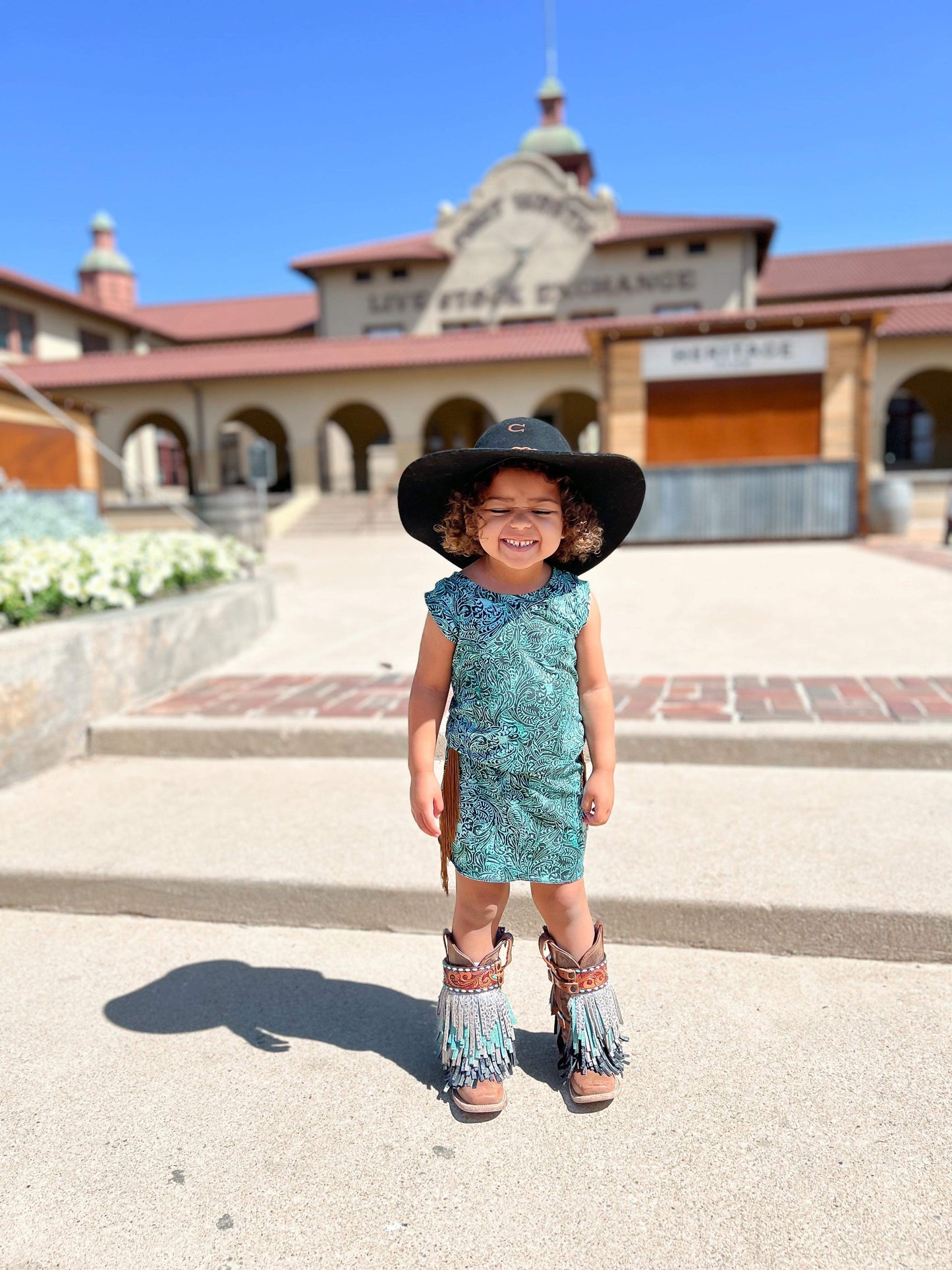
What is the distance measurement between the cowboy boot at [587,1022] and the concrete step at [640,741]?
1.85m

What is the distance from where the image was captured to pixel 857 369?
14445 millimetres

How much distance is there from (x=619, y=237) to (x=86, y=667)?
95.6 feet

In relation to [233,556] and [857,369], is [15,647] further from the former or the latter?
[857,369]

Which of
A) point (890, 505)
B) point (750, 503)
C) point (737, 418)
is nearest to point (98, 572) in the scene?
point (750, 503)

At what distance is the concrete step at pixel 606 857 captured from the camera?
2.68 meters

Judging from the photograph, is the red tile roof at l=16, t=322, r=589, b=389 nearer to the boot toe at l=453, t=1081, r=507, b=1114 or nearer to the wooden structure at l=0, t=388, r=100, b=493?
the wooden structure at l=0, t=388, r=100, b=493

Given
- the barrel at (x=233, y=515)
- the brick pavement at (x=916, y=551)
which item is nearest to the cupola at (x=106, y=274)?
the barrel at (x=233, y=515)

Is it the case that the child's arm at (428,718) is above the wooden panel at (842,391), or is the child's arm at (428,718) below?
below

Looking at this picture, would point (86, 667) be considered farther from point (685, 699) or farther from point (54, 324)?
point (54, 324)

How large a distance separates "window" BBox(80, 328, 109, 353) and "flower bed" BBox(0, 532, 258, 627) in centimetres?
2991

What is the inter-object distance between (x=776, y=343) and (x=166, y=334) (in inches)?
1159

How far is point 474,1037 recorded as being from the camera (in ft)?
6.81

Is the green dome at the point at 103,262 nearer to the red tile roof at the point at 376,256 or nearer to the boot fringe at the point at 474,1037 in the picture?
the red tile roof at the point at 376,256

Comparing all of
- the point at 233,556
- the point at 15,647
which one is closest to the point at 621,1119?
the point at 15,647
